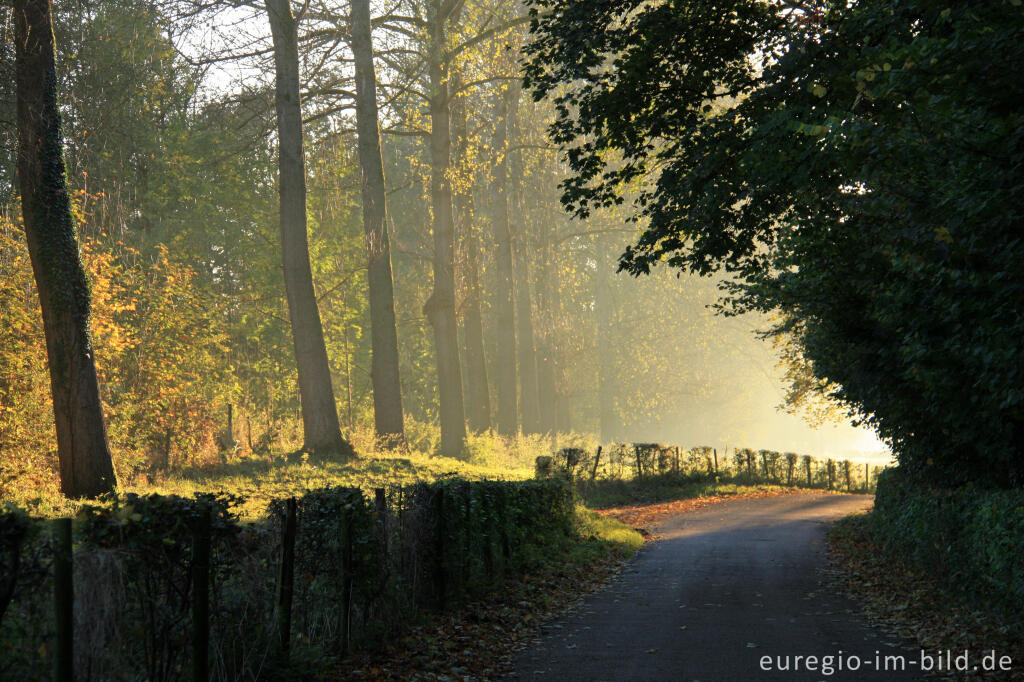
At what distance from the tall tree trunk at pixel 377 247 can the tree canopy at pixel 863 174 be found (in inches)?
425

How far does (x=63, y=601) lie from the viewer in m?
5.10

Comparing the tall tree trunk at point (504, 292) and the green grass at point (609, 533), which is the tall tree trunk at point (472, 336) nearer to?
the tall tree trunk at point (504, 292)

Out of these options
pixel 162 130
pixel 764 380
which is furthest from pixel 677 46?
pixel 764 380

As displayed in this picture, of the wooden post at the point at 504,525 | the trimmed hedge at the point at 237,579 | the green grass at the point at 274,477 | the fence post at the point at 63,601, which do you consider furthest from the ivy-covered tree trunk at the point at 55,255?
the fence post at the point at 63,601

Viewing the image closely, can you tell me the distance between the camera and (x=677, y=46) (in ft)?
42.5

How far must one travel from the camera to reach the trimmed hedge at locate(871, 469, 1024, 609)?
8.73 metres

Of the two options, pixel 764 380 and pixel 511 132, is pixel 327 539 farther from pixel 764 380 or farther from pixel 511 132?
pixel 764 380

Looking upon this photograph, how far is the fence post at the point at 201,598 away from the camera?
6.12 m

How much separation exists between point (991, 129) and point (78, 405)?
1388 cm

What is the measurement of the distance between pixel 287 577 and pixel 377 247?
18739 millimetres

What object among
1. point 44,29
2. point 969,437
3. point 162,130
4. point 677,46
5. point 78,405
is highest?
point 162,130

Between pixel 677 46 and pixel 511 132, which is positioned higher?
pixel 511 132

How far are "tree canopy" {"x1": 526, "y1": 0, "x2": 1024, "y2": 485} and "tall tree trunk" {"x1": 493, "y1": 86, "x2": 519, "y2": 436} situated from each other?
1737 cm

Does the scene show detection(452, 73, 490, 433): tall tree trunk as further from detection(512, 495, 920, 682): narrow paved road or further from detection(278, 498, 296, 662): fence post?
detection(278, 498, 296, 662): fence post
